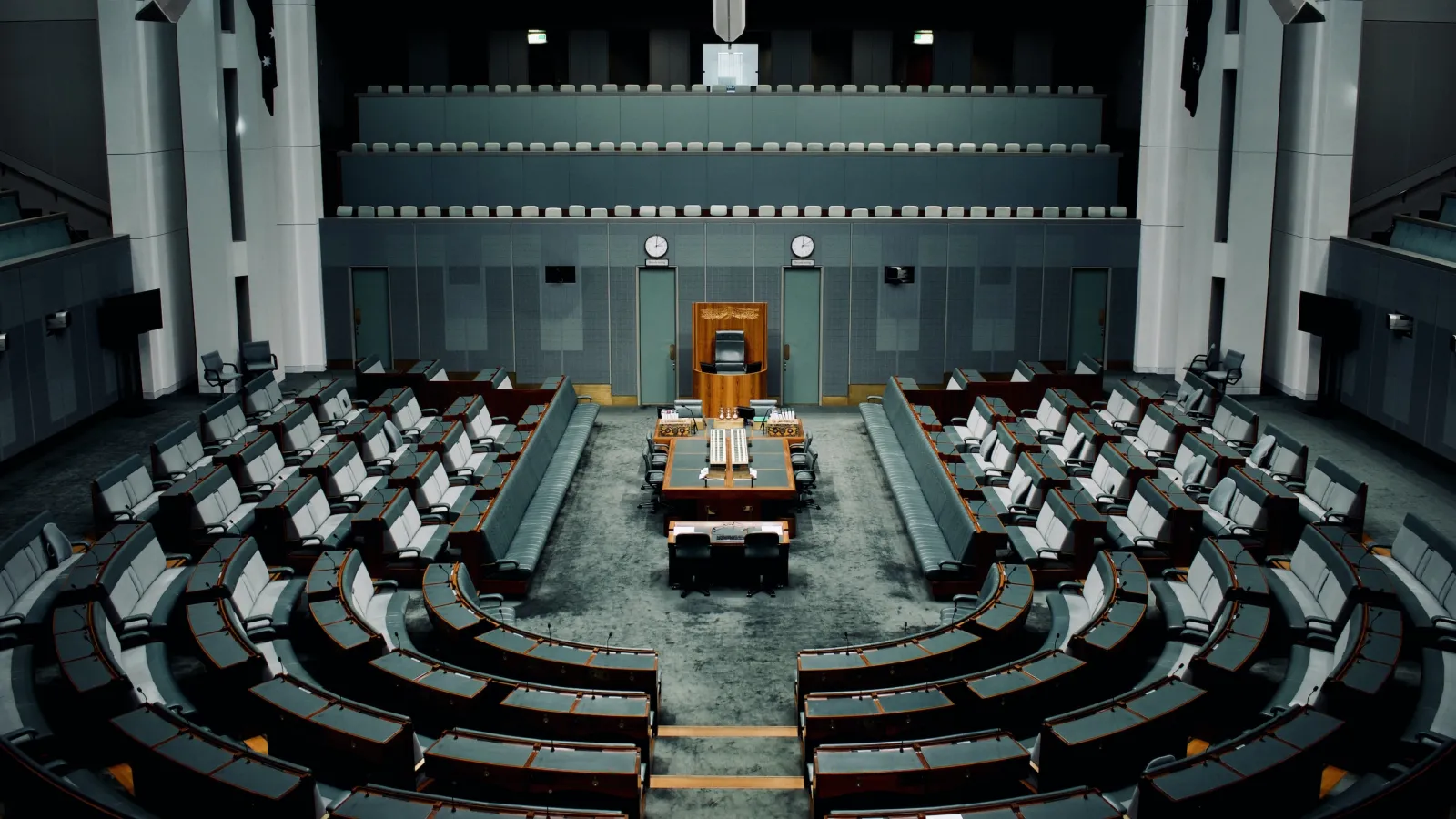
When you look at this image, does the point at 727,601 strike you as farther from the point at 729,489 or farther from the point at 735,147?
the point at 735,147

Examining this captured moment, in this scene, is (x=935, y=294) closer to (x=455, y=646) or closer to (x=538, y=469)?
(x=538, y=469)

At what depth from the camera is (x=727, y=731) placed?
10898 mm

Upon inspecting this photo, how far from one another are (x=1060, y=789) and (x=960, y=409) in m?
12.1

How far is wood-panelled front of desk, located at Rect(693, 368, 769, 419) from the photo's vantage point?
2088 centimetres

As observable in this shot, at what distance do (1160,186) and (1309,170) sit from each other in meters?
2.83

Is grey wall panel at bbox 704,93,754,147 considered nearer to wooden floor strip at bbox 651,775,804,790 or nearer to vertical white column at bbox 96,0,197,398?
vertical white column at bbox 96,0,197,398

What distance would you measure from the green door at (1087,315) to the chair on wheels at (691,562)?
1165cm

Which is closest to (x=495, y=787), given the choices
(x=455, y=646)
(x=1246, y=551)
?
(x=455, y=646)

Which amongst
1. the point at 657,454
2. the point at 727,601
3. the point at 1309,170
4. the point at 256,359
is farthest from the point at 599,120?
the point at 727,601

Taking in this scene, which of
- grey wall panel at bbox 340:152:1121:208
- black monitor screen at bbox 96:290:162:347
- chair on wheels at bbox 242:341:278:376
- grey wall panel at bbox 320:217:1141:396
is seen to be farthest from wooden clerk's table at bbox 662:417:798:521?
black monitor screen at bbox 96:290:162:347

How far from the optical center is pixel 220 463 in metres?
16.0

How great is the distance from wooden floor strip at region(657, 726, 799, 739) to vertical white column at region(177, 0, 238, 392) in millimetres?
13669

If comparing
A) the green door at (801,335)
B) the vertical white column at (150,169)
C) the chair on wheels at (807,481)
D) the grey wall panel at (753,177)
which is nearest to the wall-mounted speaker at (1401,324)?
the grey wall panel at (753,177)

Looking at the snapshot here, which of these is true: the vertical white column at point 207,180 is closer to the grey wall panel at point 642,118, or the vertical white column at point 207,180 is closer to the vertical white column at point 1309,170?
the grey wall panel at point 642,118
